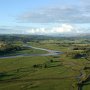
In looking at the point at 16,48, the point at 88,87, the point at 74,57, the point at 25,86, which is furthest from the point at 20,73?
the point at 16,48

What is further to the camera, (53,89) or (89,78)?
(89,78)

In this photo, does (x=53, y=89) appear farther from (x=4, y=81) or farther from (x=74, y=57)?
(x=74, y=57)

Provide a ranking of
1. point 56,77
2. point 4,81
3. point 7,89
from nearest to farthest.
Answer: point 7,89
point 4,81
point 56,77

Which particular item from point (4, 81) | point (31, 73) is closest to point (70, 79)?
point (31, 73)

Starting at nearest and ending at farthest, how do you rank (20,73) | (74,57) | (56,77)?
(56,77) → (20,73) → (74,57)

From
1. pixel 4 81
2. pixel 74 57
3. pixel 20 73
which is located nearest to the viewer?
pixel 4 81

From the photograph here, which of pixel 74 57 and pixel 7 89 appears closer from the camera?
pixel 7 89

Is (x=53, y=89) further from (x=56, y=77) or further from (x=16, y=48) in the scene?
(x=16, y=48)

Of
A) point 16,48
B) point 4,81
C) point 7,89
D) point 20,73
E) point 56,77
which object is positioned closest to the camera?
point 7,89
